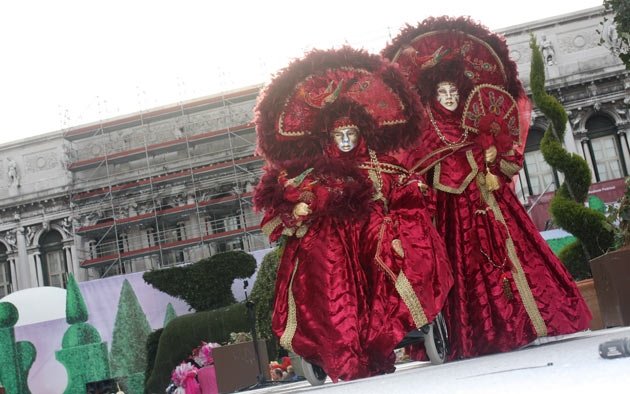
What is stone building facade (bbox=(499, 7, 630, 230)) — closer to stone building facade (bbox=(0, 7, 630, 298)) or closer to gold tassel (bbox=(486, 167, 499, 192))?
stone building facade (bbox=(0, 7, 630, 298))

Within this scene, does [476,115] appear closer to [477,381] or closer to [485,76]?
[485,76]

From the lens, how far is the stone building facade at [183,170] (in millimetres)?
29572

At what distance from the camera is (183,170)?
100ft

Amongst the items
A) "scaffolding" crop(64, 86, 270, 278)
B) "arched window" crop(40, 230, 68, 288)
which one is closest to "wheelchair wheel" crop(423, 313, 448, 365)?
"scaffolding" crop(64, 86, 270, 278)

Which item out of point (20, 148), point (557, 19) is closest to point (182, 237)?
point (20, 148)

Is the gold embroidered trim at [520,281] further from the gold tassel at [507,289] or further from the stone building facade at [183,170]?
the stone building facade at [183,170]

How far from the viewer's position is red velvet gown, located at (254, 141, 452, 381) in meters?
6.31

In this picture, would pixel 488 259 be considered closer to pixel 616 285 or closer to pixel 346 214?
pixel 616 285

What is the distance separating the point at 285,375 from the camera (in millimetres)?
11273

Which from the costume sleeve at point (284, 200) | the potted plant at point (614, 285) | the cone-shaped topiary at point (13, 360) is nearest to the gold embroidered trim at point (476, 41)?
the costume sleeve at point (284, 200)

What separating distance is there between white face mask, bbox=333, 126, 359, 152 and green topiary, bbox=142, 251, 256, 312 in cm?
1123

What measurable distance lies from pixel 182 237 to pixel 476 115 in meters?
24.3

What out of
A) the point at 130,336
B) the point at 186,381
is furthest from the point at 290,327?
the point at 130,336

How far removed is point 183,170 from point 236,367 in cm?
1998
